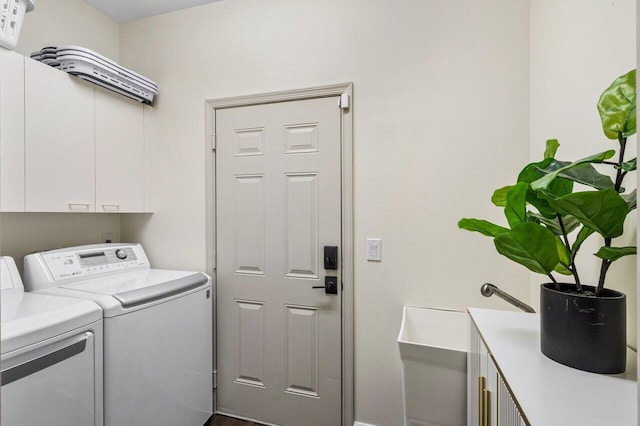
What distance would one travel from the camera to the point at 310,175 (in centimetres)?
183

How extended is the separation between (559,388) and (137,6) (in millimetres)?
2763

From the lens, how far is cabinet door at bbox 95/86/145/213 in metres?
1.79

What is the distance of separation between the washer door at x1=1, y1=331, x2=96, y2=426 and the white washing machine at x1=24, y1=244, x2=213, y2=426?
10cm

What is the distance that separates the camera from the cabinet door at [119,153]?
1.79 meters

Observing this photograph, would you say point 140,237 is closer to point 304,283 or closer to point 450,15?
point 304,283

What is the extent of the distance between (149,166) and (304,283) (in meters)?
1.31

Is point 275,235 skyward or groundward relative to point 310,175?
A: groundward

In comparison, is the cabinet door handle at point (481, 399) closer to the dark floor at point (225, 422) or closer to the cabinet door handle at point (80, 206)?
the dark floor at point (225, 422)

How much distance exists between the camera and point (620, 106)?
2.30ft

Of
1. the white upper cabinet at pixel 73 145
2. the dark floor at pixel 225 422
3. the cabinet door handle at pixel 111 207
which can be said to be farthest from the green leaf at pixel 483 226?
the cabinet door handle at pixel 111 207

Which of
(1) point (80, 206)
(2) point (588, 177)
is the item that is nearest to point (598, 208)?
(2) point (588, 177)

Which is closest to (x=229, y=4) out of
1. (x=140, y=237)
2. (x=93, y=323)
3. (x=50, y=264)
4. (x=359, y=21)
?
(x=359, y=21)

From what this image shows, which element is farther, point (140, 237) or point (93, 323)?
point (140, 237)

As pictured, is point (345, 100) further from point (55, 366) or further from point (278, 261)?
point (55, 366)
